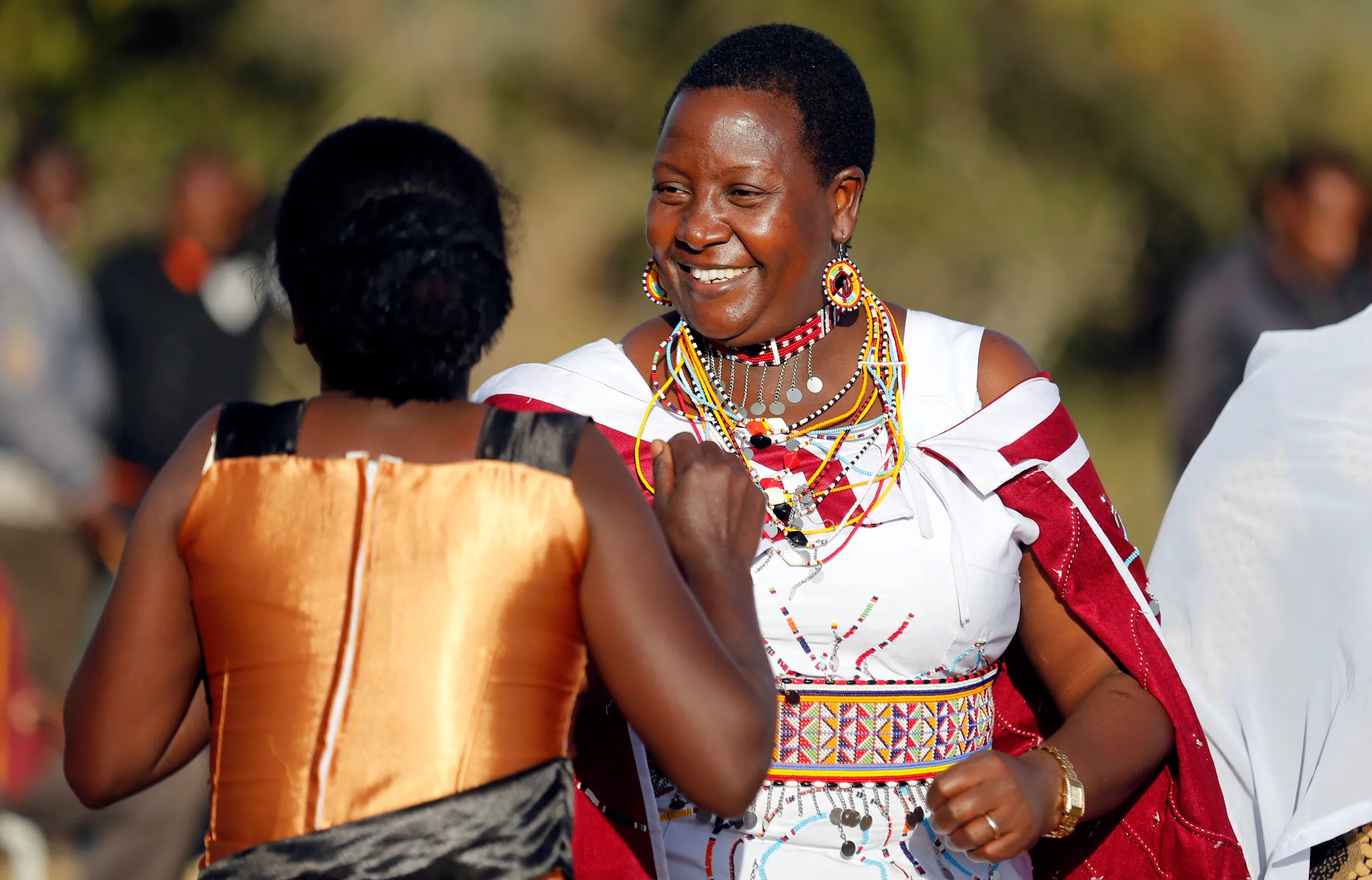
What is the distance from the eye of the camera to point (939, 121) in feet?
28.8

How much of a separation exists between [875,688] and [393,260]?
3.74 feet

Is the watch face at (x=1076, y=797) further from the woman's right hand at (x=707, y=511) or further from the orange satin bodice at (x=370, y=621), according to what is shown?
the orange satin bodice at (x=370, y=621)

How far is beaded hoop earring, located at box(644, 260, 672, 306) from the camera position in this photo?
102 inches

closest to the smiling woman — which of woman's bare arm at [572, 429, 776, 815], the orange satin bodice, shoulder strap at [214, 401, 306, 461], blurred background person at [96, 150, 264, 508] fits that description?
woman's bare arm at [572, 429, 776, 815]

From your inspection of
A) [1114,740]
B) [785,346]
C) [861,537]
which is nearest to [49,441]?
[785,346]

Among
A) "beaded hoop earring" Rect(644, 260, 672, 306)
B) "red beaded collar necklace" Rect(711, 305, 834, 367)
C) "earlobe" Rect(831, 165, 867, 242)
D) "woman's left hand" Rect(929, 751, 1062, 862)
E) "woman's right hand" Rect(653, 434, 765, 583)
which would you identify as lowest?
"woman's left hand" Rect(929, 751, 1062, 862)

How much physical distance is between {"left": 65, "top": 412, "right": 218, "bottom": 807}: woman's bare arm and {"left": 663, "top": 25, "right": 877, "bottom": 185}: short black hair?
1.22 m

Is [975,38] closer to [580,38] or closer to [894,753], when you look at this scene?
[580,38]

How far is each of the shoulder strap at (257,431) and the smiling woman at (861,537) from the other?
3.06 feet

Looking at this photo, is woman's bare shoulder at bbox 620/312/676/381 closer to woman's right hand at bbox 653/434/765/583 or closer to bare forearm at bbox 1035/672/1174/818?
woman's right hand at bbox 653/434/765/583

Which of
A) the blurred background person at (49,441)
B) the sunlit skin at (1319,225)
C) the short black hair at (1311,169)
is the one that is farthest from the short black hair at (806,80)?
the short black hair at (1311,169)

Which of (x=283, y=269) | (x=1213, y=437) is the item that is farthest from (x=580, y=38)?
(x=283, y=269)

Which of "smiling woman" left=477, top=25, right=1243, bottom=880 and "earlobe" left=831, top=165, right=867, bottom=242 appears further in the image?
"earlobe" left=831, top=165, right=867, bottom=242

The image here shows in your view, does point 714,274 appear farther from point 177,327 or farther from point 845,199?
point 177,327
